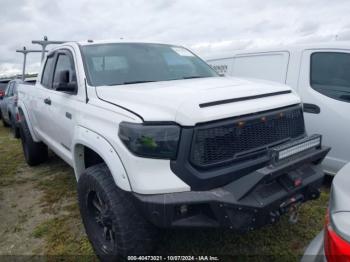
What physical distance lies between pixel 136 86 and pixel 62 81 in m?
0.91

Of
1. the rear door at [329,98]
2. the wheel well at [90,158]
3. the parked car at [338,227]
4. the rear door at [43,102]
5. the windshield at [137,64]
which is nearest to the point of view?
the parked car at [338,227]

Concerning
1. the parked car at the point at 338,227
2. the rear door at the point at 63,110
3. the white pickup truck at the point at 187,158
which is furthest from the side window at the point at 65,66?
the parked car at the point at 338,227

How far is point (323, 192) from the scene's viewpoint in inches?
164

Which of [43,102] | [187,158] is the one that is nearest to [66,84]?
[43,102]

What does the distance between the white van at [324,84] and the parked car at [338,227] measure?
260 centimetres

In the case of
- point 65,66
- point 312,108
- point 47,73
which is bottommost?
point 312,108

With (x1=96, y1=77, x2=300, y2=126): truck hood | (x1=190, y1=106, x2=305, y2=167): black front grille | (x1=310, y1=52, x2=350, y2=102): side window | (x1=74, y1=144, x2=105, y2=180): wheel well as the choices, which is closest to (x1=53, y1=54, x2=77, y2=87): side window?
(x1=96, y1=77, x2=300, y2=126): truck hood

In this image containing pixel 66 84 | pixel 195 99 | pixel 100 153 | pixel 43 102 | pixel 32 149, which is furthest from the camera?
pixel 32 149

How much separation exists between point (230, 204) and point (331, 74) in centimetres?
291

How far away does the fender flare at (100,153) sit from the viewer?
2.40 m

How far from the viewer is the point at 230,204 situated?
2213 mm

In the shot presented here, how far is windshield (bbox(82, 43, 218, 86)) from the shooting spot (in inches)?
133

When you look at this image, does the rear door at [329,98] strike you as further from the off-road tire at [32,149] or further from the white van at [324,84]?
the off-road tire at [32,149]

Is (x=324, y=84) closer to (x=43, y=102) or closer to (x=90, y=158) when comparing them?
(x=90, y=158)
